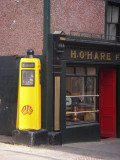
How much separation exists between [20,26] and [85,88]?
3.17 metres

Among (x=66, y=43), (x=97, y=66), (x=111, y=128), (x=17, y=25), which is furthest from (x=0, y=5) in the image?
(x=111, y=128)

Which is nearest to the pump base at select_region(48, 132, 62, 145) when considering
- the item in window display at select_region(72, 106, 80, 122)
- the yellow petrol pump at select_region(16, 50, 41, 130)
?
the yellow petrol pump at select_region(16, 50, 41, 130)

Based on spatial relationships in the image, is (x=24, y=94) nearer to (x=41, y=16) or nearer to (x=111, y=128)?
(x=41, y=16)

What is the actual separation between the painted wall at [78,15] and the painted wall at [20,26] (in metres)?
0.54

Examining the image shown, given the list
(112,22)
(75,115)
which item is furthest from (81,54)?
(112,22)

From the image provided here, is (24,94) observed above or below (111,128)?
above

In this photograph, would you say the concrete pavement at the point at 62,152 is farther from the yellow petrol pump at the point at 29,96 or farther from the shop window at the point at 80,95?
the shop window at the point at 80,95

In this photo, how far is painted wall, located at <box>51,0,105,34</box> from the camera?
1234cm

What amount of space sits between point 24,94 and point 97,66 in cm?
330

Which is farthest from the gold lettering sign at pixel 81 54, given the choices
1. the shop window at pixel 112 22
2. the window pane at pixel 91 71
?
the shop window at pixel 112 22

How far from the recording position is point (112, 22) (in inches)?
557

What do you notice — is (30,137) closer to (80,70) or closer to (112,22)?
(80,70)

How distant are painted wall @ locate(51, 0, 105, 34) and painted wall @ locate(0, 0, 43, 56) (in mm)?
537

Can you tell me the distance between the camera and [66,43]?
12.2 m
